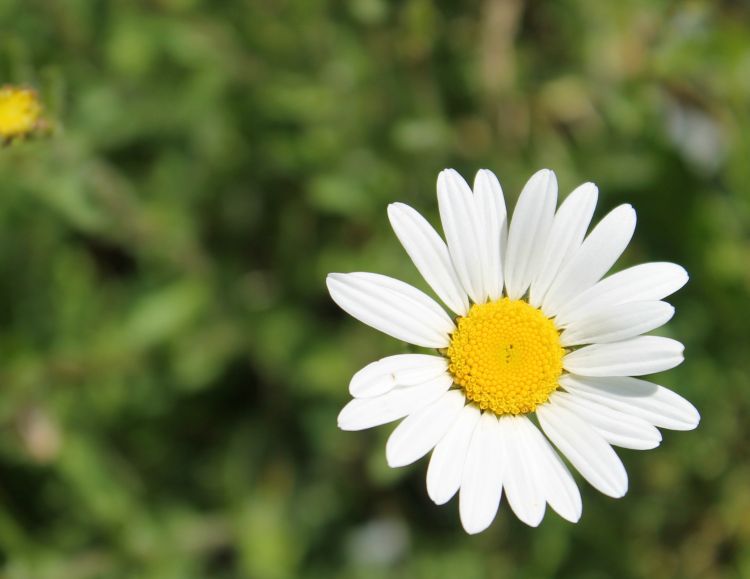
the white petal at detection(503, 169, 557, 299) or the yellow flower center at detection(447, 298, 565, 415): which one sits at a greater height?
the white petal at detection(503, 169, 557, 299)

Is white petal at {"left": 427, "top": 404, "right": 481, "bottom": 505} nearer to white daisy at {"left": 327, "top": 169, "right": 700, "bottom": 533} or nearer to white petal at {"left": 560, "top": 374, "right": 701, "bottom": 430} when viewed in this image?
white daisy at {"left": 327, "top": 169, "right": 700, "bottom": 533}

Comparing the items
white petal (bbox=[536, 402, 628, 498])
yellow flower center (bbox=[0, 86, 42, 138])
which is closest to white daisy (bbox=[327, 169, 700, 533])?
white petal (bbox=[536, 402, 628, 498])

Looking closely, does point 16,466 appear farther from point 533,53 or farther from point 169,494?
point 533,53

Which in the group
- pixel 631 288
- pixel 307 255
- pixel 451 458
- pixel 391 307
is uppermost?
pixel 307 255

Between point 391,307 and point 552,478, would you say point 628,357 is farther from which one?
point 391,307

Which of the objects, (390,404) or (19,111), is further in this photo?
(19,111)

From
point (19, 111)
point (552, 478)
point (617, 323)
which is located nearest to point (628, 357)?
point (617, 323)

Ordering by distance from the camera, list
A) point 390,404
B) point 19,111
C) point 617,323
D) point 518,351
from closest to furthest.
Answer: point 390,404
point 617,323
point 518,351
point 19,111
